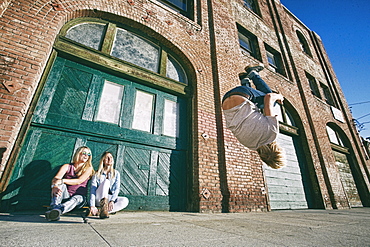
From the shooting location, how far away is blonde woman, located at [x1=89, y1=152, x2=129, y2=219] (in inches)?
93.6

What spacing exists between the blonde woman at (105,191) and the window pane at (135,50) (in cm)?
278

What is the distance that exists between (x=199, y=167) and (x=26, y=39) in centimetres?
424

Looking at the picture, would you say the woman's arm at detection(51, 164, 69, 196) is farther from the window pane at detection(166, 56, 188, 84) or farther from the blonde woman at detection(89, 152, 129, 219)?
the window pane at detection(166, 56, 188, 84)

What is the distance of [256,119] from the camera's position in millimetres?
2252

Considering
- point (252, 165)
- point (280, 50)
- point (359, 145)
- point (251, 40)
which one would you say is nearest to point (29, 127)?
point (252, 165)

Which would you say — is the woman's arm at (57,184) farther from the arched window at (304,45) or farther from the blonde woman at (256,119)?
the arched window at (304,45)

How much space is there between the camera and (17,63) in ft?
9.53

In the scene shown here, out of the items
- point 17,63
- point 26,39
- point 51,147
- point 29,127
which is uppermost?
point 26,39

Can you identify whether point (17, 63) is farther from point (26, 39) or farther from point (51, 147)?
point (51, 147)

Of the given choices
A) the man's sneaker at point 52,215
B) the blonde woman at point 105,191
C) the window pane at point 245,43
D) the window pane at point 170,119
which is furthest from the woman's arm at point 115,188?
the window pane at point 245,43

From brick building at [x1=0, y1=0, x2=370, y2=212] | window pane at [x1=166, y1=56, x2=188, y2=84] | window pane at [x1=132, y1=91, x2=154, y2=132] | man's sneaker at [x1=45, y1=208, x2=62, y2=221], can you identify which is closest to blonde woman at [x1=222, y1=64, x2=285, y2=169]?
brick building at [x1=0, y1=0, x2=370, y2=212]

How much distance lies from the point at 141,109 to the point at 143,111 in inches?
2.7

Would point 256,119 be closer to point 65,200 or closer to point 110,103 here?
point 65,200

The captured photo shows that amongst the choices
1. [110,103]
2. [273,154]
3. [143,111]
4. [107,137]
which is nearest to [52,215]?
[107,137]
